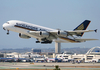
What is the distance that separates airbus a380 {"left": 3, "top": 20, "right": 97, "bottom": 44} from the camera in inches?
2773

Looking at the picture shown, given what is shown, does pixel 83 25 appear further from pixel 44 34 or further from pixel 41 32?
pixel 41 32

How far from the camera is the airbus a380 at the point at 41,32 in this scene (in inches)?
2773

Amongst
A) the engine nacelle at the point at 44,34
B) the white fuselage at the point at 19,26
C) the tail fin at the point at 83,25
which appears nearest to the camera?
the white fuselage at the point at 19,26

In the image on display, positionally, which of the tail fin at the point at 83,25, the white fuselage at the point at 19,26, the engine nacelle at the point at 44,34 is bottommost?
the engine nacelle at the point at 44,34

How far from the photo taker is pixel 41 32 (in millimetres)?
72438

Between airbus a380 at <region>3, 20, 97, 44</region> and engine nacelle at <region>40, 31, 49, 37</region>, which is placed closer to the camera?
airbus a380 at <region>3, 20, 97, 44</region>

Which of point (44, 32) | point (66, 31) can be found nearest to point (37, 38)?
point (44, 32)

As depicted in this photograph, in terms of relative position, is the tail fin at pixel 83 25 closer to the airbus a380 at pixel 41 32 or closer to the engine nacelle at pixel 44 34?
the airbus a380 at pixel 41 32

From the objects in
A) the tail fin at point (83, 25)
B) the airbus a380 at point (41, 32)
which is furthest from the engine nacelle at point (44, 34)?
the tail fin at point (83, 25)

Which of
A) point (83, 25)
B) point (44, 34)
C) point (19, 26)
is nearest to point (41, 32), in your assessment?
point (44, 34)

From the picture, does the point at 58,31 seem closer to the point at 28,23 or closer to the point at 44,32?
the point at 44,32

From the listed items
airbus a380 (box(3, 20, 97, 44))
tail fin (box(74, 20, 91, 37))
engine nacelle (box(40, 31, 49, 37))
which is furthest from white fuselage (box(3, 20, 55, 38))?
tail fin (box(74, 20, 91, 37))

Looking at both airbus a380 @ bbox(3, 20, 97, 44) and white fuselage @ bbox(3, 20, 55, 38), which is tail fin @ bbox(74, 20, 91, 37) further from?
white fuselage @ bbox(3, 20, 55, 38)

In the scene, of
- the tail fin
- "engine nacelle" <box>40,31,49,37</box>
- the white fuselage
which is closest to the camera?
the white fuselage
